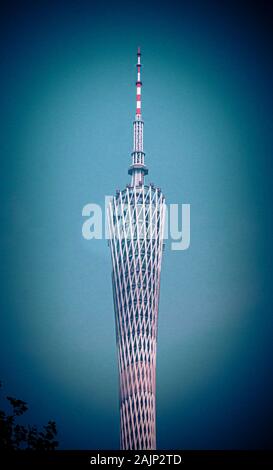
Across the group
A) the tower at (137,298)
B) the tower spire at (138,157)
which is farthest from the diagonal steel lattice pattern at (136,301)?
the tower spire at (138,157)

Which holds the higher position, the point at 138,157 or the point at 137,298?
the point at 138,157

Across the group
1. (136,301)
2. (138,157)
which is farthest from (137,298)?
(138,157)

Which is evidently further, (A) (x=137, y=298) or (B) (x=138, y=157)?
(B) (x=138, y=157)

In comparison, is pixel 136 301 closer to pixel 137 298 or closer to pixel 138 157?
pixel 137 298

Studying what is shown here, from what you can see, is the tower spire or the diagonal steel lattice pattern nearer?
the diagonal steel lattice pattern

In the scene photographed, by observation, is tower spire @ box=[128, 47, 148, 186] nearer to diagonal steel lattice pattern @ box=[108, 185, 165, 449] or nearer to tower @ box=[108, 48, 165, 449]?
tower @ box=[108, 48, 165, 449]

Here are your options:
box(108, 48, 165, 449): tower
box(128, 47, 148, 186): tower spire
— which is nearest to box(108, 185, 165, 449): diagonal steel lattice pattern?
box(108, 48, 165, 449): tower
